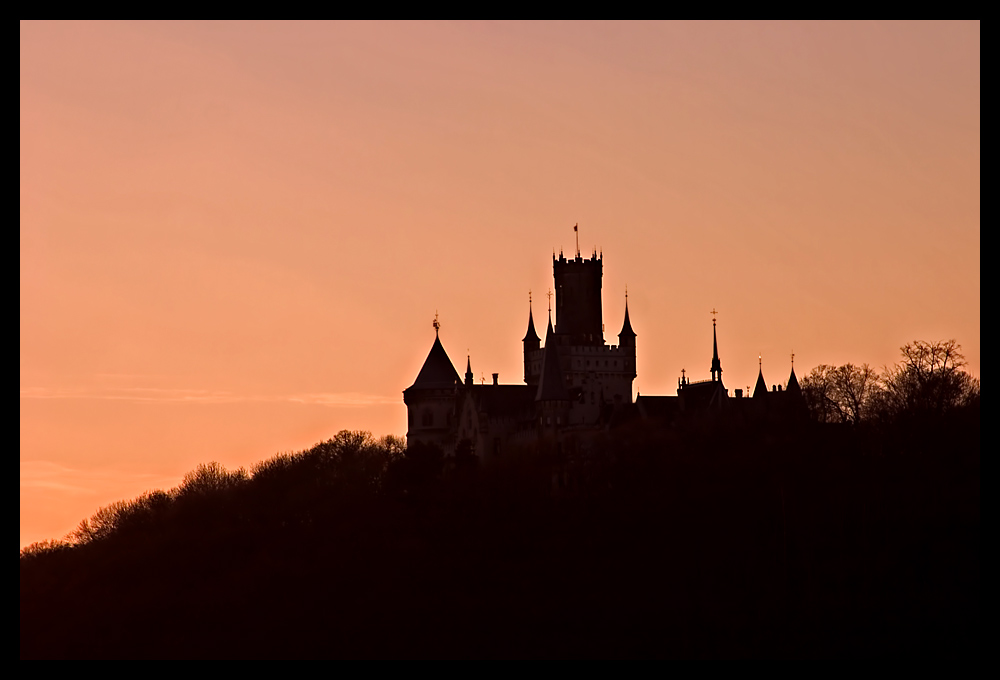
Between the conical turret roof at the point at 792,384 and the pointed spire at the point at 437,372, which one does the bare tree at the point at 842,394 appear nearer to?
the conical turret roof at the point at 792,384

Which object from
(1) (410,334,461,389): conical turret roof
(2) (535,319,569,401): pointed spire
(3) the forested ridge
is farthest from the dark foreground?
(1) (410,334,461,389): conical turret roof

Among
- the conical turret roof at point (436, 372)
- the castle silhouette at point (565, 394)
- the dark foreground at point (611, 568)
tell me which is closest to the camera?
the dark foreground at point (611, 568)

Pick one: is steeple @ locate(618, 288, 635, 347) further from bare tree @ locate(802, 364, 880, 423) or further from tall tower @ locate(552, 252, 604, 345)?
bare tree @ locate(802, 364, 880, 423)

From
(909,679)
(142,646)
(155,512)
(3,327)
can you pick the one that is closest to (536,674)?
(909,679)

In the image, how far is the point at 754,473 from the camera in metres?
101

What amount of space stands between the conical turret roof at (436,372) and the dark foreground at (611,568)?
17.0 meters

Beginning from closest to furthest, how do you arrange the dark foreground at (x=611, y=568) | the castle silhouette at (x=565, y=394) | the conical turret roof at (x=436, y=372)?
the dark foreground at (x=611, y=568), the castle silhouette at (x=565, y=394), the conical turret roof at (x=436, y=372)

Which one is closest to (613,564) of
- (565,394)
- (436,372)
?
(565,394)

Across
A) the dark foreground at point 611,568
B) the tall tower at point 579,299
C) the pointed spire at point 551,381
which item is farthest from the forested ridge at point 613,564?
the tall tower at point 579,299

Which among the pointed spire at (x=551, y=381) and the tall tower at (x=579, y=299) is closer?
the pointed spire at (x=551, y=381)

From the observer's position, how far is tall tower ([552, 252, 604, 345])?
13888 cm

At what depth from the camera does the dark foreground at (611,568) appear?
297 feet

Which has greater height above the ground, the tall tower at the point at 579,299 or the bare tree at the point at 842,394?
the tall tower at the point at 579,299

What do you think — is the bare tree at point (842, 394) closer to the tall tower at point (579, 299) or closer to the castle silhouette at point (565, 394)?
the castle silhouette at point (565, 394)
